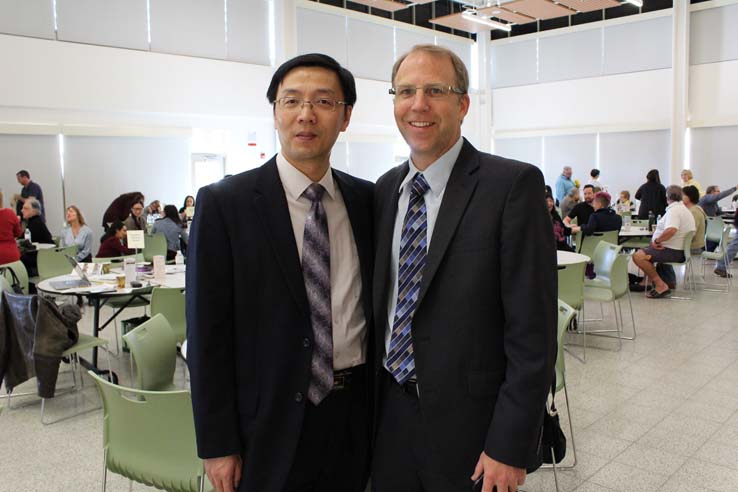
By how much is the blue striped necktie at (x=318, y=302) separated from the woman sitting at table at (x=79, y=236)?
663 cm

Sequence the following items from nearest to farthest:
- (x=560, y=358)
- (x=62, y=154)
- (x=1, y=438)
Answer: (x=560, y=358) → (x=1, y=438) → (x=62, y=154)

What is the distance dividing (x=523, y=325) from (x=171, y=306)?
3440 millimetres

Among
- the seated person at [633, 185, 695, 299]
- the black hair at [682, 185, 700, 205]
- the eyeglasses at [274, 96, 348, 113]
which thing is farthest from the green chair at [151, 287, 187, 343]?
the black hair at [682, 185, 700, 205]

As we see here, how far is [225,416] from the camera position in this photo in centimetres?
167

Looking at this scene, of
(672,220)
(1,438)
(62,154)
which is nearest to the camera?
(1,438)

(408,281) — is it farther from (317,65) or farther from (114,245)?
(114,245)

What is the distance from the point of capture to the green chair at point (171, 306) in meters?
4.43

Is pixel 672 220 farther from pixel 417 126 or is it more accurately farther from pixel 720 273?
pixel 417 126

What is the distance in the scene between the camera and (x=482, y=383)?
5.36 ft

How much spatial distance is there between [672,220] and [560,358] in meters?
5.14

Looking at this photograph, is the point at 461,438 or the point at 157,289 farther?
the point at 157,289

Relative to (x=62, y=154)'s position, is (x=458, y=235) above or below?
below

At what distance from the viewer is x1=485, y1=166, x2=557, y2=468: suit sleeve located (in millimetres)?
1568

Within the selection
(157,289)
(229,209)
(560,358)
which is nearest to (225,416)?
(229,209)
